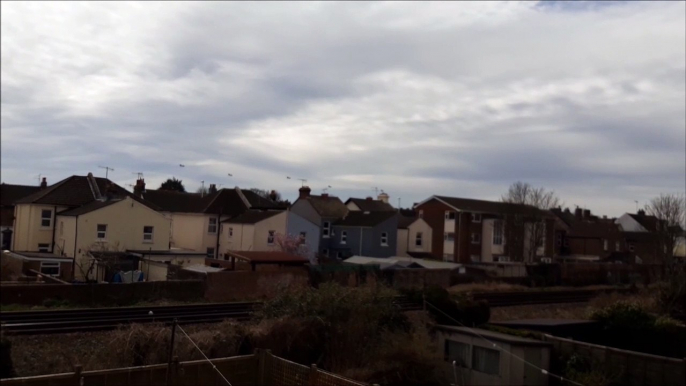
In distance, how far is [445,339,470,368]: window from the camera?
85.2 ft

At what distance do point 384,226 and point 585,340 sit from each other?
110ft

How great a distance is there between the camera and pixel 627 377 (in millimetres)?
23938

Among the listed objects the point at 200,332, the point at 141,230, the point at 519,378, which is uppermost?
the point at 141,230

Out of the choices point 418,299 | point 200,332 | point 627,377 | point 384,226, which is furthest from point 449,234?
point 200,332

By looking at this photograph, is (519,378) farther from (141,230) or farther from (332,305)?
(141,230)

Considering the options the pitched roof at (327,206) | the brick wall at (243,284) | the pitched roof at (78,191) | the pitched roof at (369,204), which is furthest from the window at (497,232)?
the pitched roof at (78,191)

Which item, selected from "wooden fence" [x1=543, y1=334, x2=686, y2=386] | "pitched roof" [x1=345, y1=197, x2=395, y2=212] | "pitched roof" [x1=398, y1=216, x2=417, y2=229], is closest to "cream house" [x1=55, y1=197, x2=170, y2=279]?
"wooden fence" [x1=543, y1=334, x2=686, y2=386]

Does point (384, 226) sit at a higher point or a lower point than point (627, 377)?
higher

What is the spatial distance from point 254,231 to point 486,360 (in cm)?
3067

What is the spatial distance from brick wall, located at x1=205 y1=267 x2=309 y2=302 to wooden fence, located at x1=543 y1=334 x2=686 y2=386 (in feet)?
42.8

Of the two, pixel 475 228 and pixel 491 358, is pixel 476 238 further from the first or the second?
pixel 491 358

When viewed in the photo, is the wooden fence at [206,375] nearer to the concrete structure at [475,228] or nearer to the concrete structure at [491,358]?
the concrete structure at [491,358]

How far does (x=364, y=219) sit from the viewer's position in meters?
63.4

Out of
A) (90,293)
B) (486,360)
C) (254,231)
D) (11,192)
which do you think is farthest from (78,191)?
(11,192)
